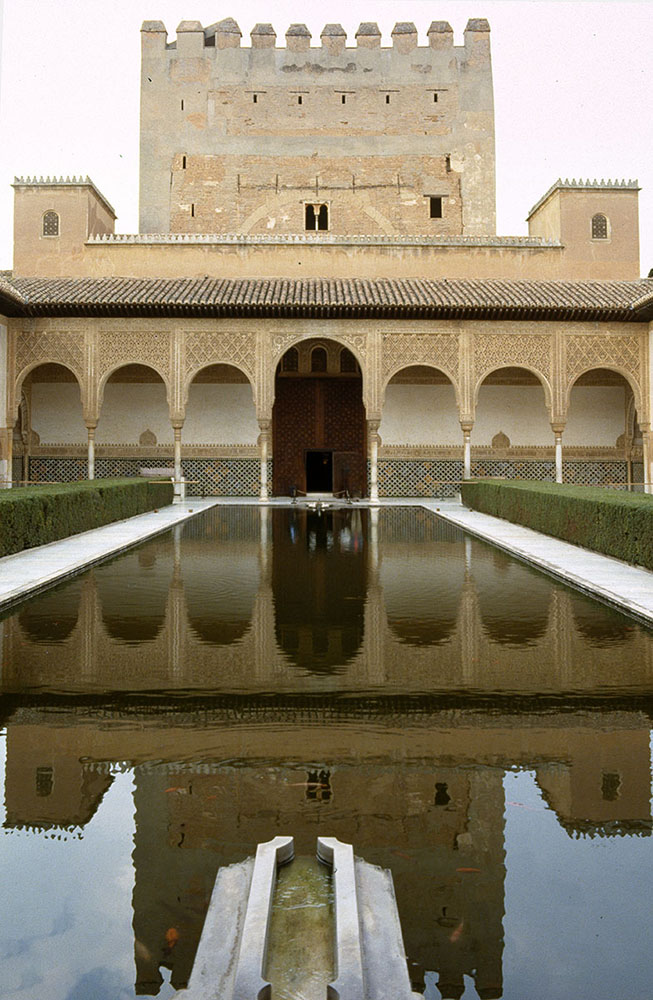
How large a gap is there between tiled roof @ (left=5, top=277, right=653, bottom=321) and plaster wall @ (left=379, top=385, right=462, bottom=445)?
9.69ft

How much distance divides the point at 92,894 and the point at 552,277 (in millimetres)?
23512

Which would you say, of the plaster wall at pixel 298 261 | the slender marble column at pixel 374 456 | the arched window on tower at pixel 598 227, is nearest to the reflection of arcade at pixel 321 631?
the slender marble column at pixel 374 456

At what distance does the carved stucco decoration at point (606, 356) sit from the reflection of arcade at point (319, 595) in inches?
399

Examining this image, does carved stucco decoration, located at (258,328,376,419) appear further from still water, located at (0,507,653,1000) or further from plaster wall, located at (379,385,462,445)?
still water, located at (0,507,653,1000)

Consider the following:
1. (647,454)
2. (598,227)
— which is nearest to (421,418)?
(647,454)

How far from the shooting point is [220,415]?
922 inches

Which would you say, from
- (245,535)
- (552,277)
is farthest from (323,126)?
(245,535)

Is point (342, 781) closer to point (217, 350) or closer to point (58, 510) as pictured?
point (58, 510)

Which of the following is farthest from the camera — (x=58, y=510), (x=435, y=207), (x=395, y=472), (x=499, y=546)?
(x=435, y=207)

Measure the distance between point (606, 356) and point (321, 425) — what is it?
757 cm

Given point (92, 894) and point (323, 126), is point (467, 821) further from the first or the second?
point (323, 126)

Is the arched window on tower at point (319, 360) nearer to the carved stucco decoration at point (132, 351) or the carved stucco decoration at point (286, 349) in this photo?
the carved stucco decoration at point (286, 349)

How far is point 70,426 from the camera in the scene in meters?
23.0

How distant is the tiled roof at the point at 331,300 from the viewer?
20.2 meters
